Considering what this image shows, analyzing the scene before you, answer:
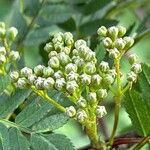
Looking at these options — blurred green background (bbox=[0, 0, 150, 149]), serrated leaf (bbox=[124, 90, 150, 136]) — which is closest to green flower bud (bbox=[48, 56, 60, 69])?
serrated leaf (bbox=[124, 90, 150, 136])

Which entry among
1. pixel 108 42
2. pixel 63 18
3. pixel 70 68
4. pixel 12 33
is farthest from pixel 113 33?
pixel 63 18

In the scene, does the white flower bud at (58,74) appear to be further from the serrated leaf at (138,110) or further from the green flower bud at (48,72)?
the serrated leaf at (138,110)

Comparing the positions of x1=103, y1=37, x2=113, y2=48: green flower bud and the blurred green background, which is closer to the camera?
x1=103, y1=37, x2=113, y2=48: green flower bud

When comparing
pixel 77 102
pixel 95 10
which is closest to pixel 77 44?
pixel 77 102

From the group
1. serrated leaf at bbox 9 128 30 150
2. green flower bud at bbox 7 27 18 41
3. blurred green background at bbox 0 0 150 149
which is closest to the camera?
serrated leaf at bbox 9 128 30 150

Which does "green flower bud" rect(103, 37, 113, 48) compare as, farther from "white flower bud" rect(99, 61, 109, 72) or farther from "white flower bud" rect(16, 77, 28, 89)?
"white flower bud" rect(16, 77, 28, 89)

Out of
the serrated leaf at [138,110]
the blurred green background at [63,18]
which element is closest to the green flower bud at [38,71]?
the serrated leaf at [138,110]

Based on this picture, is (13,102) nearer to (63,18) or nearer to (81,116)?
(81,116)
